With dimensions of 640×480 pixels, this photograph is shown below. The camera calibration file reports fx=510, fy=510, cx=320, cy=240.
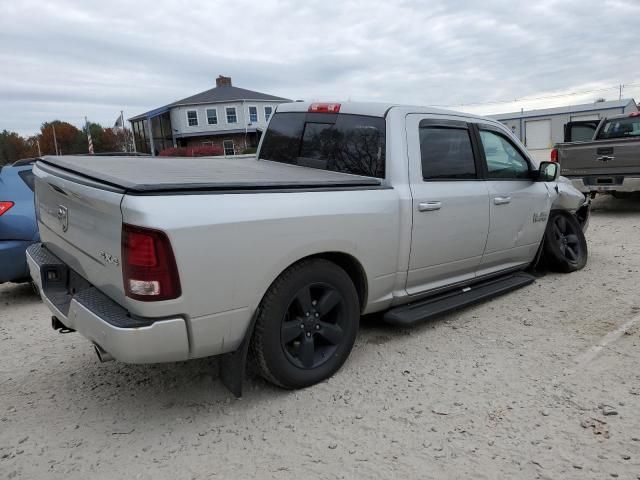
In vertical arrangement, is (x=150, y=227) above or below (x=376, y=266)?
above

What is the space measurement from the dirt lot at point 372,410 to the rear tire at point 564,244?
127 cm

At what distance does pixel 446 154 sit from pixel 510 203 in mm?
959

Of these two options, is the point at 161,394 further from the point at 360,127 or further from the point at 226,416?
the point at 360,127

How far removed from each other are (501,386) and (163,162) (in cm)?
285

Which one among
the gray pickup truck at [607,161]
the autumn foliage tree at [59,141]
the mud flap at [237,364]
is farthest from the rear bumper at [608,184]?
the autumn foliage tree at [59,141]

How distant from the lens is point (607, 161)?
362 inches

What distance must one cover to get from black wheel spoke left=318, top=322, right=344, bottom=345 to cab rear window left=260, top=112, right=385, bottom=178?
114cm

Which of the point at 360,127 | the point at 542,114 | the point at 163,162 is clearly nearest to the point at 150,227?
the point at 163,162

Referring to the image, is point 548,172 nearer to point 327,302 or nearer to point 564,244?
point 564,244

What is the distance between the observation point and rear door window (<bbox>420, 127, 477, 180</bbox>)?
3.93 meters

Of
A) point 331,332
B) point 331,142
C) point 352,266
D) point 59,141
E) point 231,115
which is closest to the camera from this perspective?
point 331,332

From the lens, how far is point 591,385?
3193 mm

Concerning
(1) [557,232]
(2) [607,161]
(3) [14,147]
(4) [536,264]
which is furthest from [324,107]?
(3) [14,147]

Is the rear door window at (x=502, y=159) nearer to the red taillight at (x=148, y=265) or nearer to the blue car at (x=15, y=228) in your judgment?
the red taillight at (x=148, y=265)
